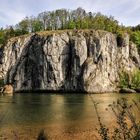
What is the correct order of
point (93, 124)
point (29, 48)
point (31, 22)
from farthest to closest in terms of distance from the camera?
point (31, 22) < point (29, 48) < point (93, 124)

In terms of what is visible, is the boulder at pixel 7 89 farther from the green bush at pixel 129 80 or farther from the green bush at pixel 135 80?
the green bush at pixel 135 80

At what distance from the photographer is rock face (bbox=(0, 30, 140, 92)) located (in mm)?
120625

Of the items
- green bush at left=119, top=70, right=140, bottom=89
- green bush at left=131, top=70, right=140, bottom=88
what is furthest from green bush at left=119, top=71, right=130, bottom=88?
green bush at left=131, top=70, right=140, bottom=88

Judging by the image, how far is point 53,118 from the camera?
44.0 meters

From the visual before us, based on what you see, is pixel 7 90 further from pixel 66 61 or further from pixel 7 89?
pixel 66 61

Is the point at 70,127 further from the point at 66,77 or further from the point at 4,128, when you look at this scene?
the point at 66,77

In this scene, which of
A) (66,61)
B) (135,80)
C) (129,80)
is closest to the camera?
(66,61)

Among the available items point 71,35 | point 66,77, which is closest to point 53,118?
point 66,77

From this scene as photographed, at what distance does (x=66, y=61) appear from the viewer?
4938 inches

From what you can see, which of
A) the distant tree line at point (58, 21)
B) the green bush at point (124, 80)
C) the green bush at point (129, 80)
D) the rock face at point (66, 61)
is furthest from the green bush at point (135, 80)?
the distant tree line at point (58, 21)

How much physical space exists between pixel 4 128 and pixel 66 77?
289ft

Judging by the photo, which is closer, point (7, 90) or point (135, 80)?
point (7, 90)

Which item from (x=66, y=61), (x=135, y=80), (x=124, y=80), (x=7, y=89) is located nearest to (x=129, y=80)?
(x=124, y=80)

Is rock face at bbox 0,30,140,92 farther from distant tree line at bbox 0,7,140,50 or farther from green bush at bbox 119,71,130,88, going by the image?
distant tree line at bbox 0,7,140,50
